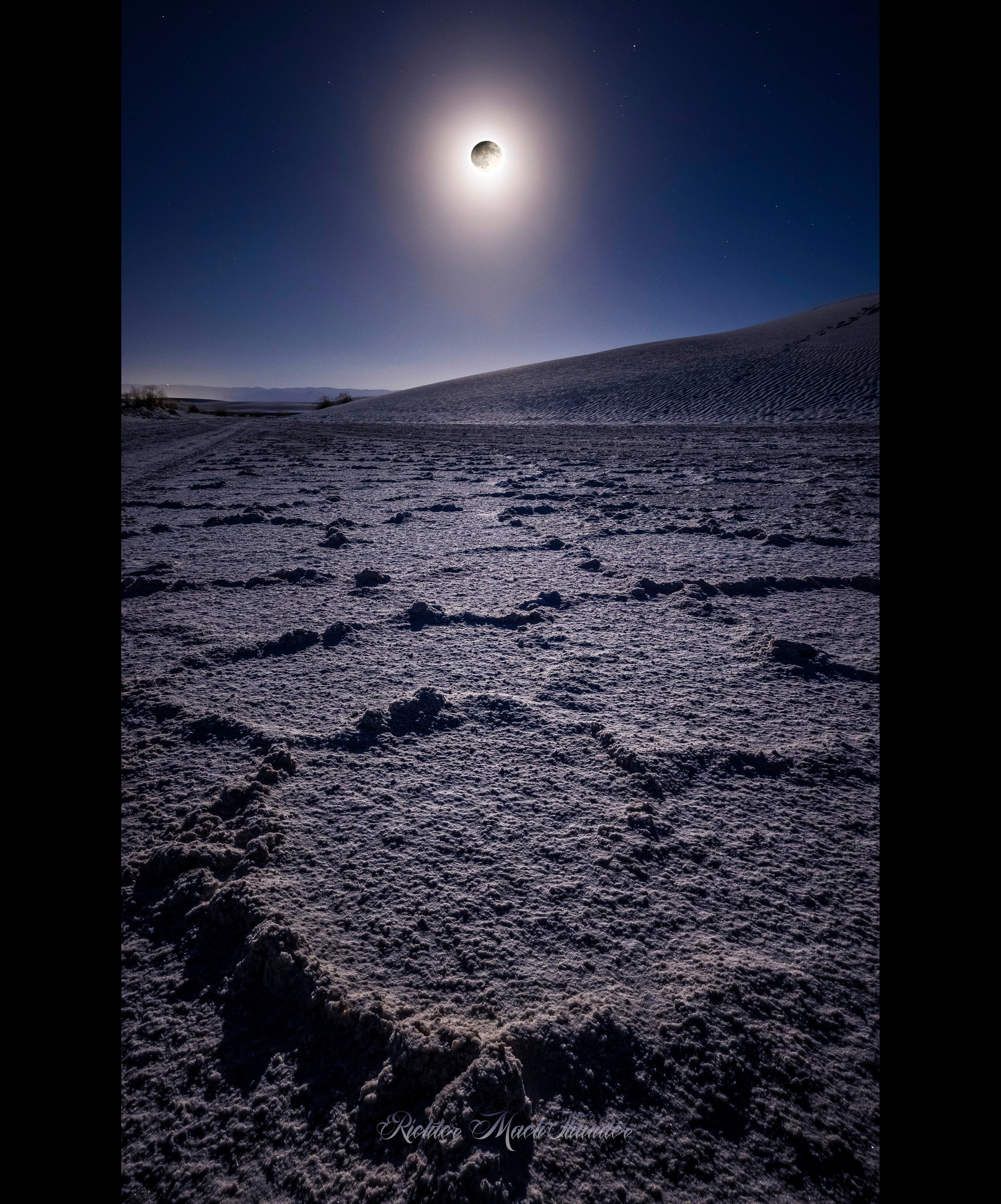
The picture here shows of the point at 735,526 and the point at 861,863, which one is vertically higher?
the point at 735,526

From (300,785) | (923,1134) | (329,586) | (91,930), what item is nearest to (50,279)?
(91,930)

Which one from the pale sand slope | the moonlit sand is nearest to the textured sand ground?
the moonlit sand

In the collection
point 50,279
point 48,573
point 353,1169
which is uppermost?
point 50,279

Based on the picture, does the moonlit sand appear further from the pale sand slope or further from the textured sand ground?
the pale sand slope

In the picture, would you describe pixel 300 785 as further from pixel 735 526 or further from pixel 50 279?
pixel 735 526

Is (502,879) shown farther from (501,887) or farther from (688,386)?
(688,386)

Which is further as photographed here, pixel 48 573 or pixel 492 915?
pixel 492 915
